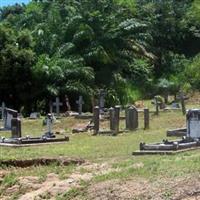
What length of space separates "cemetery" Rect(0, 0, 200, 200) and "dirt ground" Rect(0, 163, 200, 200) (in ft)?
0.08

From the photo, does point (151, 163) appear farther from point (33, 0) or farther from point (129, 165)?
point (33, 0)

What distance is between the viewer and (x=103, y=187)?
1257 cm

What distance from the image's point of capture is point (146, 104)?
37.8 meters

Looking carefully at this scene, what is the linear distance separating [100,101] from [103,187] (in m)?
19.8

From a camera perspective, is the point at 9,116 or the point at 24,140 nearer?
the point at 24,140

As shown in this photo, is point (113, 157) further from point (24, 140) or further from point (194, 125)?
point (24, 140)

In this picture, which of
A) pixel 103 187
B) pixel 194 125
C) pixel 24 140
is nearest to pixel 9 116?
pixel 24 140

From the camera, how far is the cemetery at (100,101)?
44.1ft

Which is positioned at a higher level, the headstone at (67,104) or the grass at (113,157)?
the headstone at (67,104)

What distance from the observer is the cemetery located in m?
13.4

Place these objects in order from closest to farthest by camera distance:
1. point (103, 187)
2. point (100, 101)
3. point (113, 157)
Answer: point (103, 187), point (113, 157), point (100, 101)

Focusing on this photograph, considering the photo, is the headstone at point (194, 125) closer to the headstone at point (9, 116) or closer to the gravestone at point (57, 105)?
the headstone at point (9, 116)

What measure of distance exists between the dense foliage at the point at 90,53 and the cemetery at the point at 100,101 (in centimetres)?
7

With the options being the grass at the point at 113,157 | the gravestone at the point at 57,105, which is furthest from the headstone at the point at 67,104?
the grass at the point at 113,157
